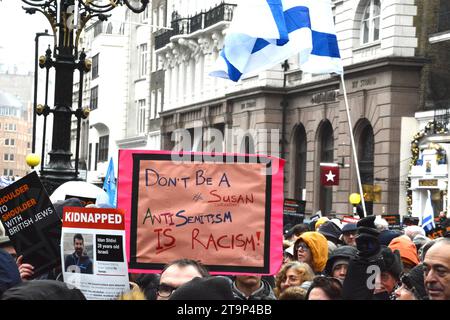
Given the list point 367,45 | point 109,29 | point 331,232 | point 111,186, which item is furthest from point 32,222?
point 109,29

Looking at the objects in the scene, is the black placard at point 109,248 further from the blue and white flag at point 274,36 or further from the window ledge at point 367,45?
the window ledge at point 367,45

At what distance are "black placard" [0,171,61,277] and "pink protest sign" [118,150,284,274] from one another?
0.52 metres

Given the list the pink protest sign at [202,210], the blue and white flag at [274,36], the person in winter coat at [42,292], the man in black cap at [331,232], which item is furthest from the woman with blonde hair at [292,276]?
the blue and white flag at [274,36]

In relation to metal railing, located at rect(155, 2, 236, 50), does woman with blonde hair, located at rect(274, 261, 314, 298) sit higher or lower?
lower

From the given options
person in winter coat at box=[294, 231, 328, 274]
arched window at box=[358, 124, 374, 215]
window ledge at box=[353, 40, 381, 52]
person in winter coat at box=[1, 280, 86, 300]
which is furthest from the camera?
window ledge at box=[353, 40, 381, 52]

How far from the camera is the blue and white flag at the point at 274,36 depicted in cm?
1670

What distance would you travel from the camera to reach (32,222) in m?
8.69

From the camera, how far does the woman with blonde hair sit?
900 cm

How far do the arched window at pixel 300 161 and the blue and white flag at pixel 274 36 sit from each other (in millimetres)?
28981

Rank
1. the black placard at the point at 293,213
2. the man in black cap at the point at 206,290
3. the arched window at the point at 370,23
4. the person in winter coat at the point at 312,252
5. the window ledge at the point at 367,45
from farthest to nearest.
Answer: the arched window at the point at 370,23, the window ledge at the point at 367,45, the black placard at the point at 293,213, the person in winter coat at the point at 312,252, the man in black cap at the point at 206,290

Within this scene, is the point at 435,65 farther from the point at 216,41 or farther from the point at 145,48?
the point at 145,48

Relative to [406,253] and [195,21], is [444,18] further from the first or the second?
[406,253]

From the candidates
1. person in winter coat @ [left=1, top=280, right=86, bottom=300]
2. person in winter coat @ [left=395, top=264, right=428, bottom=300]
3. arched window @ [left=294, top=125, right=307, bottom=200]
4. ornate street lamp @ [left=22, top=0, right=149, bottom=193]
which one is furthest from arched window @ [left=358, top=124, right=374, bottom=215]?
person in winter coat @ [left=1, top=280, right=86, bottom=300]

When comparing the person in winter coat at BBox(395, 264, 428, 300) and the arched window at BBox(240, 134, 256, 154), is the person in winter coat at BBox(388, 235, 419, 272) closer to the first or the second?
the person in winter coat at BBox(395, 264, 428, 300)
